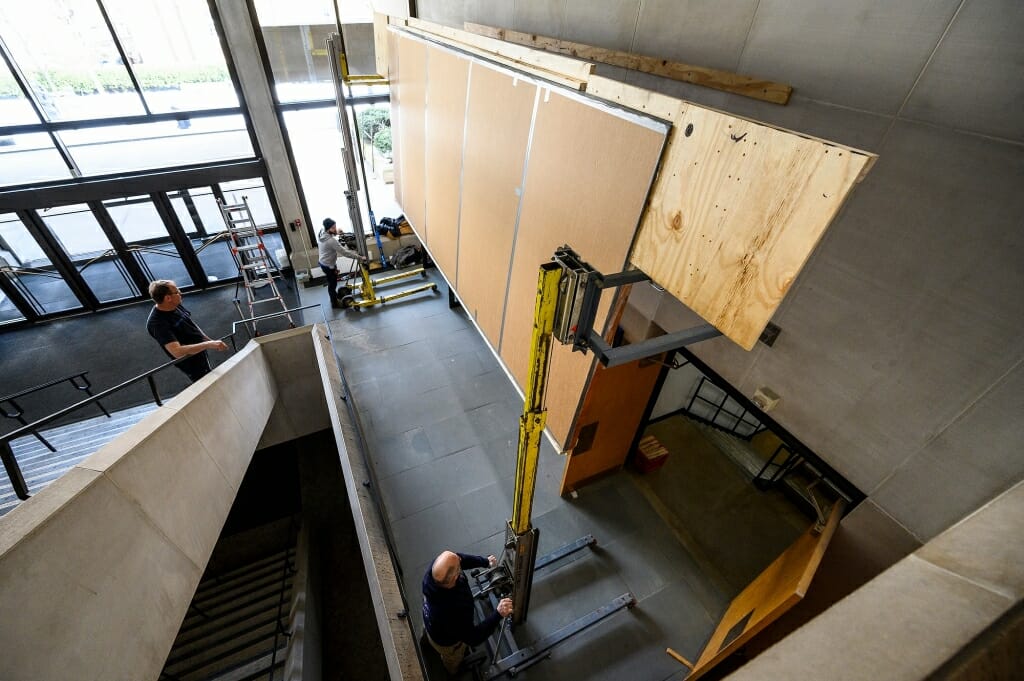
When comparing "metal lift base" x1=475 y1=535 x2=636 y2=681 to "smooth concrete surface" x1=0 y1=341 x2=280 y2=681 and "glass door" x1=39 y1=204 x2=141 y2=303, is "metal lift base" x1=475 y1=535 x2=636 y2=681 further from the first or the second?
"glass door" x1=39 y1=204 x2=141 y2=303

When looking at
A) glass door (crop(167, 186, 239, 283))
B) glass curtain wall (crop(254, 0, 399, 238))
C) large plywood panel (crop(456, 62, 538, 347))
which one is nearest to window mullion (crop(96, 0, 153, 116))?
glass door (crop(167, 186, 239, 283))

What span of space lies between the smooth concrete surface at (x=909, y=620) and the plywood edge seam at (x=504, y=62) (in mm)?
2595

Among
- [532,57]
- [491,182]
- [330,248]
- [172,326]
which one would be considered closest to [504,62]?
[532,57]

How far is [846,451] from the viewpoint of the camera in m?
2.05

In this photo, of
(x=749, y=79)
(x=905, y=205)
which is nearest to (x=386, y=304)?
(x=749, y=79)

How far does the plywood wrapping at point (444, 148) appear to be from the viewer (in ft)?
12.8

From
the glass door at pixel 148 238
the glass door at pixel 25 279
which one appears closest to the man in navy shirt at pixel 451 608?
the glass door at pixel 148 238

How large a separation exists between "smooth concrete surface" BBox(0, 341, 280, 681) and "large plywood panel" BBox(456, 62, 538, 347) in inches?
108

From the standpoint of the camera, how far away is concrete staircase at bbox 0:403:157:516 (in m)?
3.46

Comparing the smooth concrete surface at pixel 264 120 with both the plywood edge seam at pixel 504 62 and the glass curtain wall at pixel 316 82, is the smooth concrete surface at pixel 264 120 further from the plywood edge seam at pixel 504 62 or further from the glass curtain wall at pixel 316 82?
the plywood edge seam at pixel 504 62

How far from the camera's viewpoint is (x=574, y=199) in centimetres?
255

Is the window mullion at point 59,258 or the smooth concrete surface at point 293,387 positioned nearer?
the smooth concrete surface at point 293,387

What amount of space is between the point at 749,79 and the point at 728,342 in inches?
55.2

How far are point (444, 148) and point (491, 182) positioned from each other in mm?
1324
